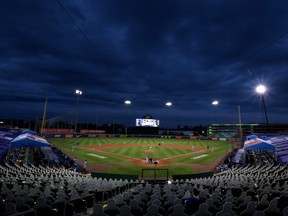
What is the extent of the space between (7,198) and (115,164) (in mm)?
25188

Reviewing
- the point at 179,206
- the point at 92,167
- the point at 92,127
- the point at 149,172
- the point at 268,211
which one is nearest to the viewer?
the point at 179,206

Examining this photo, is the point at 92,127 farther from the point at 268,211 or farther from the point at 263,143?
the point at 268,211

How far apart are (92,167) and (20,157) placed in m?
11.1

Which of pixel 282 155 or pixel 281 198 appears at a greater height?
pixel 282 155

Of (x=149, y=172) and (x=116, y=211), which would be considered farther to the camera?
(x=149, y=172)

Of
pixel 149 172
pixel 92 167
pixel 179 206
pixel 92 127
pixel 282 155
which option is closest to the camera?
pixel 179 206

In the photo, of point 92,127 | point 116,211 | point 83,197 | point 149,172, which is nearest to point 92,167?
point 149,172

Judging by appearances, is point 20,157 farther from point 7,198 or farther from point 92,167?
point 7,198

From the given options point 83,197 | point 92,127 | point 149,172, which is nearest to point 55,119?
point 92,127

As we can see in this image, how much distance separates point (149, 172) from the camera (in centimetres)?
2914

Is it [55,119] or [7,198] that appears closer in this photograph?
[7,198]

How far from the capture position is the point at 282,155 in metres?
33.6

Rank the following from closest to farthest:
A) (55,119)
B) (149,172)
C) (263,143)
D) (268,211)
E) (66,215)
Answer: (268,211)
(66,215)
(263,143)
(149,172)
(55,119)

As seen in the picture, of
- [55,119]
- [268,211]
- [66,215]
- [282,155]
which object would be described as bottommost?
[66,215]
